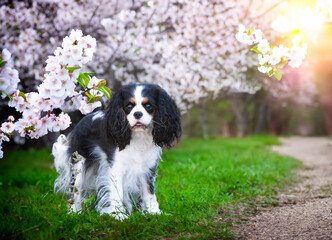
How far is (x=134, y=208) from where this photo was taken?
3910mm

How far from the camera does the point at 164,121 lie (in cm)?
366

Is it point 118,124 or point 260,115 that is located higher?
point 118,124

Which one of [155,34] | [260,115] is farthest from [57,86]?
[260,115]

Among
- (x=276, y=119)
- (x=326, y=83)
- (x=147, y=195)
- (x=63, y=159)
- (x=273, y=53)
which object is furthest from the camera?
(x=276, y=119)

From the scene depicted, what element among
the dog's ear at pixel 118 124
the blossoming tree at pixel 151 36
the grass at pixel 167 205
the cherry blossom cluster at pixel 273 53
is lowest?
the grass at pixel 167 205

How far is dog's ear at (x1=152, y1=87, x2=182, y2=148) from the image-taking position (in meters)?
3.64

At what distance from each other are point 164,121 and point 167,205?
0.88 m

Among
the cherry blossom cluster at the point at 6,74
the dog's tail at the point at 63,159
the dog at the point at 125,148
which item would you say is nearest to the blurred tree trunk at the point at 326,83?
the dog at the point at 125,148

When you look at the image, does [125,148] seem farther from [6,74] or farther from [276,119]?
[276,119]

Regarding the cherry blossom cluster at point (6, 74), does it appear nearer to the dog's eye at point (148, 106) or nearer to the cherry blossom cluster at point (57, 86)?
the cherry blossom cluster at point (57, 86)

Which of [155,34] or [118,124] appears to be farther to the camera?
[155,34]

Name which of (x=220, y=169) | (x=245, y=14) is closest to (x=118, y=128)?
(x=220, y=169)

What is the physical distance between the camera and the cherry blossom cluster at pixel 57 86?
282 centimetres

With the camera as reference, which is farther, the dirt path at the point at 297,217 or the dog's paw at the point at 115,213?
the dog's paw at the point at 115,213
